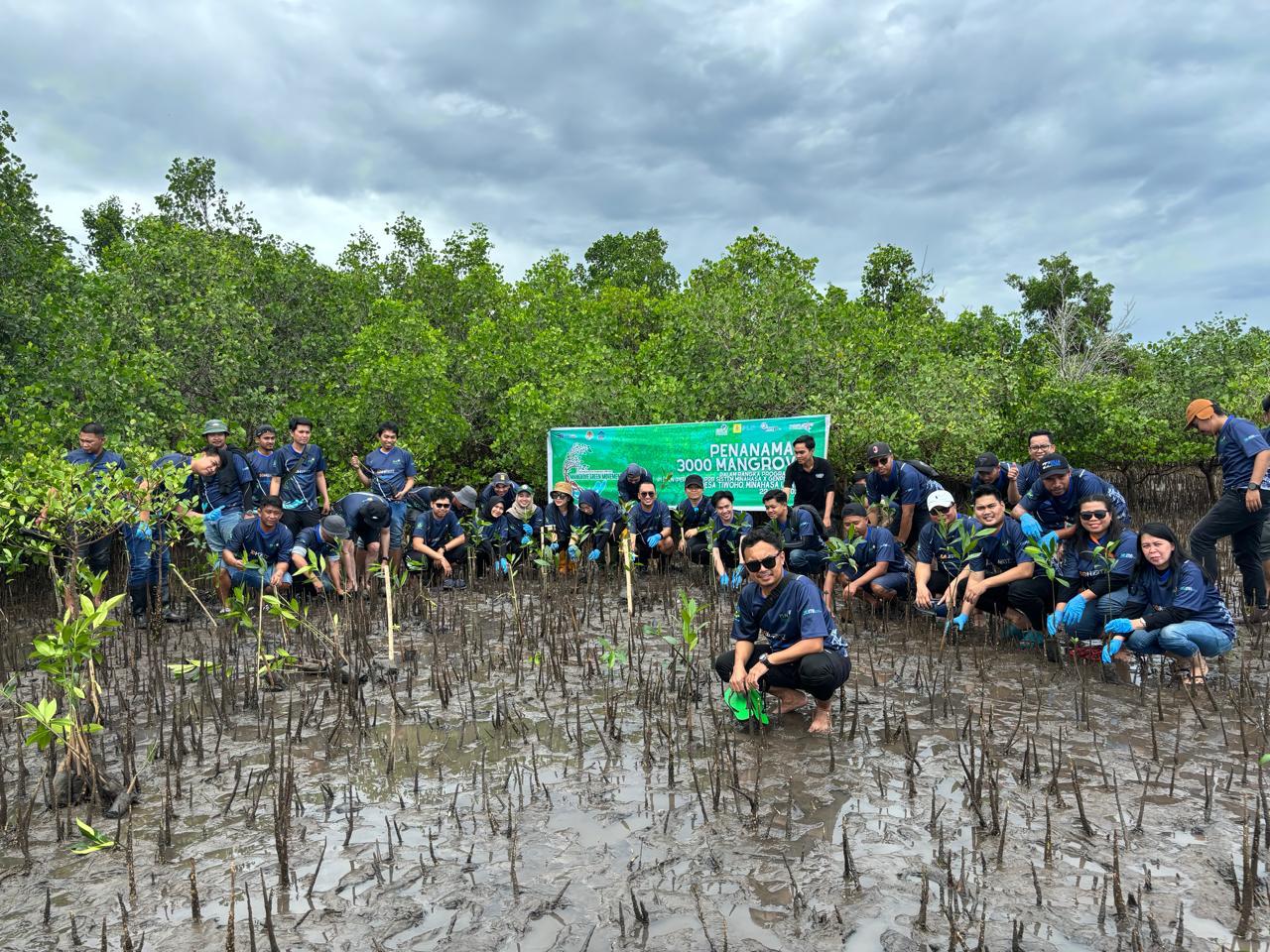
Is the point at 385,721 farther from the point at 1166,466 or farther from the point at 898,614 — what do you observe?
the point at 1166,466

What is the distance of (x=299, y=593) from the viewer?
8.12 metres

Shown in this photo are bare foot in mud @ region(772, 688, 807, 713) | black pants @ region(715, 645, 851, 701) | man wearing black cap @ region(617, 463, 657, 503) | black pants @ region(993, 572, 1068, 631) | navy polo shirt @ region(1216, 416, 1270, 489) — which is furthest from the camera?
man wearing black cap @ region(617, 463, 657, 503)

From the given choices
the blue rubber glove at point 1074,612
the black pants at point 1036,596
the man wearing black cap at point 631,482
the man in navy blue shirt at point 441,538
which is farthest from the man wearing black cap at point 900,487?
the man in navy blue shirt at point 441,538

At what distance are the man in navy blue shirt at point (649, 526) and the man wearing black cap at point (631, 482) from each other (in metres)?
0.13

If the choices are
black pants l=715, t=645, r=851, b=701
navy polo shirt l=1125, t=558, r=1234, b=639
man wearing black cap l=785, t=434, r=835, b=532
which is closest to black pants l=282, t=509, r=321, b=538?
man wearing black cap l=785, t=434, r=835, b=532

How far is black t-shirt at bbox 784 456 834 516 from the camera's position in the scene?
8.61 meters

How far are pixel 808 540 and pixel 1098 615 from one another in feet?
8.46

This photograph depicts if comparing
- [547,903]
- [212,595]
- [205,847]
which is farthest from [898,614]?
[212,595]

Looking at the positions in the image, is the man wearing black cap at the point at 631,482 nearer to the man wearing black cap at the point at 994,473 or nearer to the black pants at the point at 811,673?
the man wearing black cap at the point at 994,473

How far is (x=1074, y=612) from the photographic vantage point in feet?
18.5

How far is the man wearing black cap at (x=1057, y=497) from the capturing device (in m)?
6.30

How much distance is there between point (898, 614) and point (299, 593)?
5651 millimetres

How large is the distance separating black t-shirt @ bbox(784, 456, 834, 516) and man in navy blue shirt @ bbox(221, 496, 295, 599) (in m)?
4.99

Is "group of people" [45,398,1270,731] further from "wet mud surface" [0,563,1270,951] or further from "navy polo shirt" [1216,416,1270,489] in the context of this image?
"wet mud surface" [0,563,1270,951]
